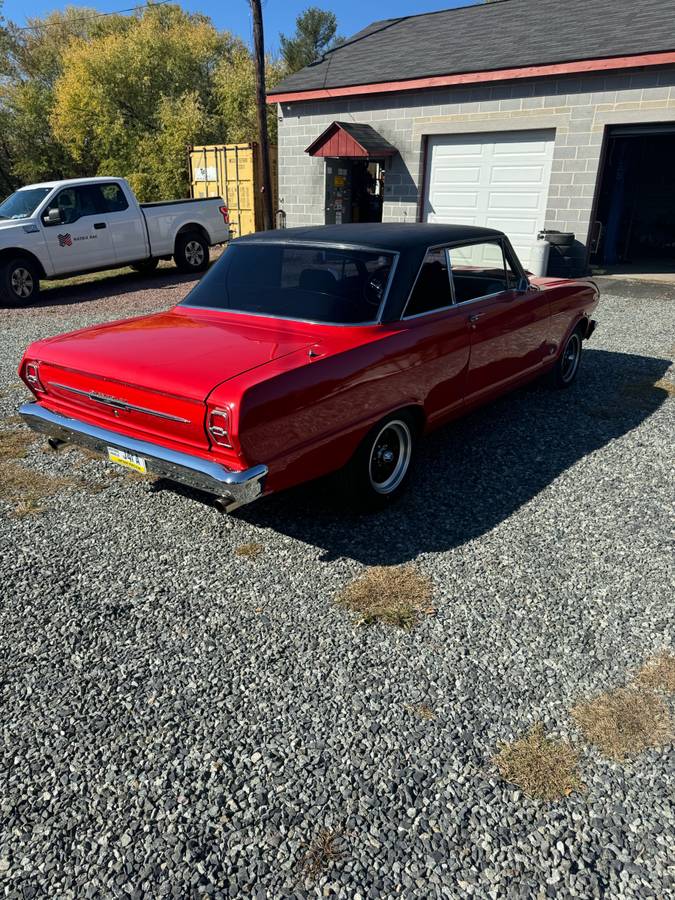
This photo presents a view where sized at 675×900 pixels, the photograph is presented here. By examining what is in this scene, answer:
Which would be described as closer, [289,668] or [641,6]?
[289,668]

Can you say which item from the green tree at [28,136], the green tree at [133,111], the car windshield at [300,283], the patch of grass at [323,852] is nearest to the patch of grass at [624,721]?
the patch of grass at [323,852]

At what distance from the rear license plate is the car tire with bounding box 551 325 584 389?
419 cm

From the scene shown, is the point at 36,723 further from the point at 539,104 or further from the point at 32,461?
the point at 539,104

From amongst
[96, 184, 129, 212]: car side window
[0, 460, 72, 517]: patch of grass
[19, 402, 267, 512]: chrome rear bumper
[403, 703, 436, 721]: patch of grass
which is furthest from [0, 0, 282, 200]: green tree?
[403, 703, 436, 721]: patch of grass

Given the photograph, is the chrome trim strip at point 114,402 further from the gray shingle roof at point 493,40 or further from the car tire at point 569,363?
the gray shingle roof at point 493,40

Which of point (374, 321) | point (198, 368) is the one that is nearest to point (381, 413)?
point (374, 321)

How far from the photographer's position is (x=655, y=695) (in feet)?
9.09

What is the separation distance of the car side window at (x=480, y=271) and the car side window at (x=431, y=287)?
0.11 metres

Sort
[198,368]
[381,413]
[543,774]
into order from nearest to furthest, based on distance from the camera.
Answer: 1. [543,774]
2. [198,368]
3. [381,413]

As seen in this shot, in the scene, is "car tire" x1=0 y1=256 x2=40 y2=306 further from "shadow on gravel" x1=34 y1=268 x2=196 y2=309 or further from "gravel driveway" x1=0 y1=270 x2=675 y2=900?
"gravel driveway" x1=0 y1=270 x2=675 y2=900

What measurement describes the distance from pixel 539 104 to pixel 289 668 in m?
12.5

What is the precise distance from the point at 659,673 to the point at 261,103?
16467 millimetres

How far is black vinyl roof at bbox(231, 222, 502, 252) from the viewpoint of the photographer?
14.2 ft

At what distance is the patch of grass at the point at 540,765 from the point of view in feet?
7.69
